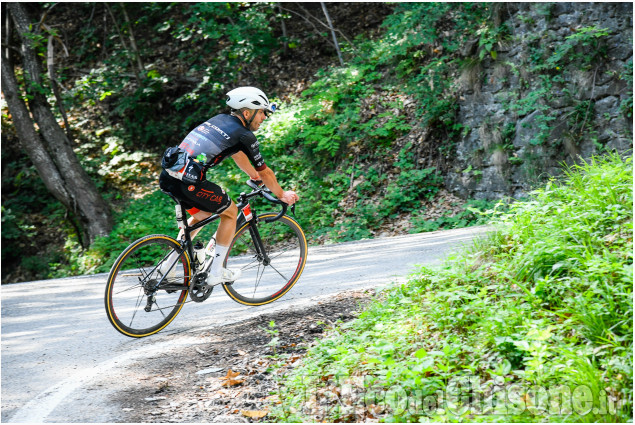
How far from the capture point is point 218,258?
5.23 m

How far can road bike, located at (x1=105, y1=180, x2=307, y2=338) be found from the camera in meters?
4.85

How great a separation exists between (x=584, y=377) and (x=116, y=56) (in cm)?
1591

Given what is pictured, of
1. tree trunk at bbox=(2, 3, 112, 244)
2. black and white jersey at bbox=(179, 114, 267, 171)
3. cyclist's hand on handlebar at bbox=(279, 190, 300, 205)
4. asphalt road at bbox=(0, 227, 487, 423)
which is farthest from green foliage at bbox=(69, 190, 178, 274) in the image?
black and white jersey at bbox=(179, 114, 267, 171)

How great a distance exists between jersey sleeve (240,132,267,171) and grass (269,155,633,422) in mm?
1791

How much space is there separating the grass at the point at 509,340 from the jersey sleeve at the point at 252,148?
5.88 feet

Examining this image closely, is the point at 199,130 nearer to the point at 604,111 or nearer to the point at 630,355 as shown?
the point at 630,355

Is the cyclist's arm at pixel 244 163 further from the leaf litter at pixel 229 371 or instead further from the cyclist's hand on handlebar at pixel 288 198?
the leaf litter at pixel 229 371

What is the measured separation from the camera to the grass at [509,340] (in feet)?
9.26

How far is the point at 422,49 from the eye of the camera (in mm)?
12578

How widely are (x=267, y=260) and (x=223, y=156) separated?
150cm

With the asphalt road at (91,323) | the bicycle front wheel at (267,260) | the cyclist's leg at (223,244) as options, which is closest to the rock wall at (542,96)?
the asphalt road at (91,323)

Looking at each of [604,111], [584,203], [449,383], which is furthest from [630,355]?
[604,111]

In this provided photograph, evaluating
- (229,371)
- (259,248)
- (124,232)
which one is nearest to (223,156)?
(259,248)

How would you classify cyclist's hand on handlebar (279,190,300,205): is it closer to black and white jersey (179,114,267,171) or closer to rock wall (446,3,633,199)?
black and white jersey (179,114,267,171)
